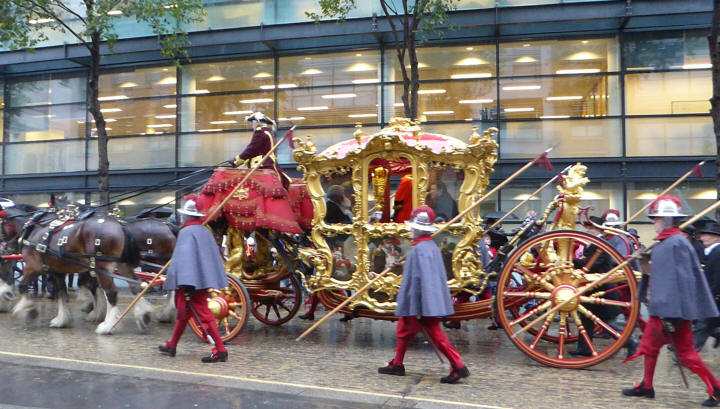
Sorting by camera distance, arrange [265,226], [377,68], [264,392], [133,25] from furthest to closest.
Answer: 1. [133,25]
2. [377,68]
3. [265,226]
4. [264,392]

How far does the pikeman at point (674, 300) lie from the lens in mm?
5453

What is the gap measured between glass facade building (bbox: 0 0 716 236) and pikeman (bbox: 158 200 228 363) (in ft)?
34.7

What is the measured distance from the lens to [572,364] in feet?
21.9

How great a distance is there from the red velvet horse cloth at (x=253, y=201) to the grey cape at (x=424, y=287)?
98.7 inches

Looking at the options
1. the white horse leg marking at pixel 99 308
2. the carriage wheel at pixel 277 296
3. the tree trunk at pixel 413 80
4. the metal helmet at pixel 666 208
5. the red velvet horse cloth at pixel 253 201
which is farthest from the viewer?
the tree trunk at pixel 413 80

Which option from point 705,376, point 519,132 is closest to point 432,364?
point 705,376

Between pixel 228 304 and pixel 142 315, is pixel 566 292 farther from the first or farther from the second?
pixel 142 315

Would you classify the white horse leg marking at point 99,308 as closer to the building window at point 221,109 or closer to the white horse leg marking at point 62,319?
the white horse leg marking at point 62,319

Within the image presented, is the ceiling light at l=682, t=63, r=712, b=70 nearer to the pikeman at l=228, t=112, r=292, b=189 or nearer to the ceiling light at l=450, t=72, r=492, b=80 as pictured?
the ceiling light at l=450, t=72, r=492, b=80

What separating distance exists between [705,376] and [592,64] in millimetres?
12392

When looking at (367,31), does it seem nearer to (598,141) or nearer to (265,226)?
(598,141)

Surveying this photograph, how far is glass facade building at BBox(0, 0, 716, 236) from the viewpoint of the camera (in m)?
15.7

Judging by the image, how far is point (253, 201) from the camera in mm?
8438

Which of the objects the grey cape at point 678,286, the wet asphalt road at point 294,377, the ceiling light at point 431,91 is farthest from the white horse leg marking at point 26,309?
the ceiling light at point 431,91
